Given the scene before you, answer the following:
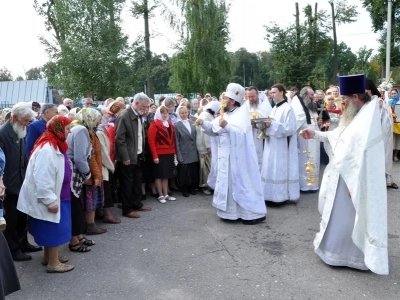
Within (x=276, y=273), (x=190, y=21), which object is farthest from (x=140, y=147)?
(x=190, y=21)

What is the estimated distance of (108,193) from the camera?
6.19 meters

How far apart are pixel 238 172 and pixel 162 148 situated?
6.40ft

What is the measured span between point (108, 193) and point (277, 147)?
2931 mm

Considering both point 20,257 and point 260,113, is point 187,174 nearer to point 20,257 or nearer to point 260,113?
point 260,113

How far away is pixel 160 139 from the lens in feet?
24.4

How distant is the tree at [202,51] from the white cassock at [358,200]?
17731mm

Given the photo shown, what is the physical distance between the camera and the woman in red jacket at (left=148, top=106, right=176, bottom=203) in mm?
7367

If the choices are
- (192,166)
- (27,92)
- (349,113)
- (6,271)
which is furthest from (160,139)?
(27,92)

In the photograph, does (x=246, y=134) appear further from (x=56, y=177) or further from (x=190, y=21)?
Result: (x=190, y=21)

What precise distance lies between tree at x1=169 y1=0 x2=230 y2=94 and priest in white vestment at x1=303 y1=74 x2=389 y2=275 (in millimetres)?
17643

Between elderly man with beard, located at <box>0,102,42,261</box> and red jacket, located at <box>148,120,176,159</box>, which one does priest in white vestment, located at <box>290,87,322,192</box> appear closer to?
red jacket, located at <box>148,120,176,159</box>

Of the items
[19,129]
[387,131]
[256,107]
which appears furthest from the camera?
[387,131]

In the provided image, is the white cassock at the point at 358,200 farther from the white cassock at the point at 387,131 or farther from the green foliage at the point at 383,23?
the green foliage at the point at 383,23

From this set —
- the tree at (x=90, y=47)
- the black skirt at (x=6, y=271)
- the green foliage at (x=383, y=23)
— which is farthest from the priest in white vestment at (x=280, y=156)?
the green foliage at (x=383, y=23)
